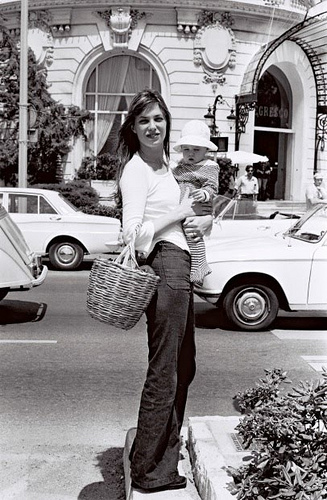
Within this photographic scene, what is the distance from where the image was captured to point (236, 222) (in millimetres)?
13117

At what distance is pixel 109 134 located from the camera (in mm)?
29688

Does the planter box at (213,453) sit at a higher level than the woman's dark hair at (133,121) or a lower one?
lower

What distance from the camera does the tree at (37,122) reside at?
27094 millimetres

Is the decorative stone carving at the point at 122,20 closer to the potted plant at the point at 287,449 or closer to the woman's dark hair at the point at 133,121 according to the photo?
the woman's dark hair at the point at 133,121

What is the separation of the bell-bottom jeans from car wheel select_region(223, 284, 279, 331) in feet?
17.6

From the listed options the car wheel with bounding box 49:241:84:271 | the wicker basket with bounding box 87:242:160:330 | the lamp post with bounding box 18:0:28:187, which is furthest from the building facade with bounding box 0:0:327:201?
the wicker basket with bounding box 87:242:160:330

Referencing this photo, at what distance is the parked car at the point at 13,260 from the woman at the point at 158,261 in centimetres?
556

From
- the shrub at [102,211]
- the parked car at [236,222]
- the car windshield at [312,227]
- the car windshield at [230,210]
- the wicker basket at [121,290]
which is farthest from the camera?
the shrub at [102,211]

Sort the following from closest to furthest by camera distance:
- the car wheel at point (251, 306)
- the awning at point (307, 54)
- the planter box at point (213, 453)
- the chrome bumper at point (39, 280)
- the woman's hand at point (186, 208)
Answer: the planter box at point (213, 453), the woman's hand at point (186, 208), the car wheel at point (251, 306), the chrome bumper at point (39, 280), the awning at point (307, 54)

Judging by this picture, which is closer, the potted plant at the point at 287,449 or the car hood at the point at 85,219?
the potted plant at the point at 287,449

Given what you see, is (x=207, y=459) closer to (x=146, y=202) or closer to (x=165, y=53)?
(x=146, y=202)

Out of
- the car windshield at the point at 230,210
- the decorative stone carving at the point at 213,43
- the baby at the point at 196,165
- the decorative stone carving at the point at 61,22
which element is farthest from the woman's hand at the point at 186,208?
the decorative stone carving at the point at 61,22

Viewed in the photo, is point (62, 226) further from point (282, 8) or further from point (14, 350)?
point (282, 8)

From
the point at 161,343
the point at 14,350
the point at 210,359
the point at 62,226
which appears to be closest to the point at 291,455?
the point at 161,343
